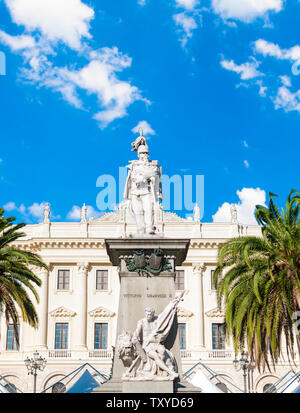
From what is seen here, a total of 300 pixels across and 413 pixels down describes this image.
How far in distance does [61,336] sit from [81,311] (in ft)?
9.32

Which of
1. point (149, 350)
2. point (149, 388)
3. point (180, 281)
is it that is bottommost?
point (149, 388)

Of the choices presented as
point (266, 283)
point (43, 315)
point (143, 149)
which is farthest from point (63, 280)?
point (143, 149)

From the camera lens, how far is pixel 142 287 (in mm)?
13023

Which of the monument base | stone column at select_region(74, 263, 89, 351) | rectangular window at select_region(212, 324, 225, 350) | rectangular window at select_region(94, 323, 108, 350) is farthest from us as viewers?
rectangular window at select_region(94, 323, 108, 350)

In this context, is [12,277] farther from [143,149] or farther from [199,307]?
[199,307]

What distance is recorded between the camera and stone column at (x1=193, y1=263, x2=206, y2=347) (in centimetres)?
5159

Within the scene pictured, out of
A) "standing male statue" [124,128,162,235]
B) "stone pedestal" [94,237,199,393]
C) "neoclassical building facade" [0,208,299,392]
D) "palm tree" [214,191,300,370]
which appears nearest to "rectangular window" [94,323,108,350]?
"neoclassical building facade" [0,208,299,392]

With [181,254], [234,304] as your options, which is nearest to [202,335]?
[234,304]

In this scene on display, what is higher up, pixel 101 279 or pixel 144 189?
pixel 101 279

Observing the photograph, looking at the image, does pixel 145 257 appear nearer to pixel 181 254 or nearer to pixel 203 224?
pixel 181 254

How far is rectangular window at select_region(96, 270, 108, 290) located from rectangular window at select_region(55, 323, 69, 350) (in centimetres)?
440

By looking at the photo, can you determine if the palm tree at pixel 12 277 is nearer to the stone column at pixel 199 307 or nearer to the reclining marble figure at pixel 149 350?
the reclining marble figure at pixel 149 350

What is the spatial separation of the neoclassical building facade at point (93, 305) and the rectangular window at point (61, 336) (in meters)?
0.09

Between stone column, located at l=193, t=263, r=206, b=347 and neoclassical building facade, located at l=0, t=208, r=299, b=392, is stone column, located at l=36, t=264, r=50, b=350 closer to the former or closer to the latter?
neoclassical building facade, located at l=0, t=208, r=299, b=392
